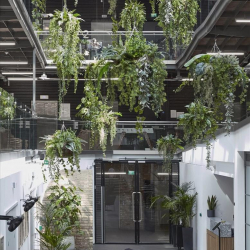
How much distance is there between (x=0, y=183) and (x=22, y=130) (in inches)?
77.4

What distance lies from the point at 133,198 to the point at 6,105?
9.16m

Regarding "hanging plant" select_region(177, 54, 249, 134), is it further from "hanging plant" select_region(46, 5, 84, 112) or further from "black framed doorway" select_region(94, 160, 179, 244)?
"black framed doorway" select_region(94, 160, 179, 244)

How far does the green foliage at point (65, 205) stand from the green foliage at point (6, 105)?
550cm

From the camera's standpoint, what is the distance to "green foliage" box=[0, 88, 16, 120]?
7853 millimetres

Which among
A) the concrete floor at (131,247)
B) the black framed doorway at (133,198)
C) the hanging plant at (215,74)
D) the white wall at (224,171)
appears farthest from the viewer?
the black framed doorway at (133,198)

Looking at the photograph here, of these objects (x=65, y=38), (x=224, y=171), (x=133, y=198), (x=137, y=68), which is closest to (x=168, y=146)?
(x=224, y=171)

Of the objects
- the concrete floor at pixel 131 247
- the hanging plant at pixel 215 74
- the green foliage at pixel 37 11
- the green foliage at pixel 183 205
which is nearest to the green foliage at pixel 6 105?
the green foliage at pixel 37 11

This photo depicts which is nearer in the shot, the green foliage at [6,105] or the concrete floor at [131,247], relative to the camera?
the green foliage at [6,105]

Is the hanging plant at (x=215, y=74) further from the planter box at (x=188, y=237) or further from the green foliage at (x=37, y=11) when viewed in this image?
the planter box at (x=188, y=237)

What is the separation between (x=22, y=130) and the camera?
10148mm

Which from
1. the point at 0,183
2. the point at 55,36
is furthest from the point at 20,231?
the point at 55,36

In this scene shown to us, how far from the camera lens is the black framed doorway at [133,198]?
1652cm

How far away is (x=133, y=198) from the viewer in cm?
1669

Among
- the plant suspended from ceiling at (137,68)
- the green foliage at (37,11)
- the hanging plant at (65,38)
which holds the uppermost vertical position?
the green foliage at (37,11)
